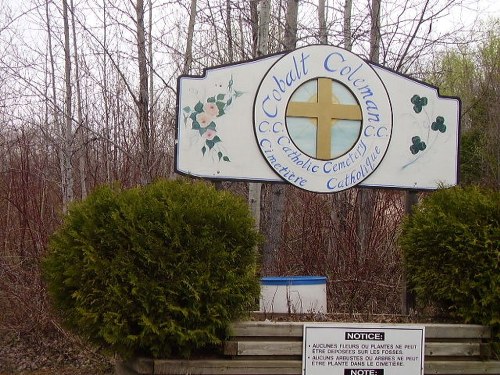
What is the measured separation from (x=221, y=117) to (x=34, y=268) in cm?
374

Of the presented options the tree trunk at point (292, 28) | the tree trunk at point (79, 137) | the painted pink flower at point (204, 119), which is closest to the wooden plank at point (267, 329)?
the painted pink flower at point (204, 119)

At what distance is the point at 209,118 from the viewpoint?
577 cm

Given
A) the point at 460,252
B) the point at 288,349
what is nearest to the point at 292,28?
the point at 460,252

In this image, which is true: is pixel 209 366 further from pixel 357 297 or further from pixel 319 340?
pixel 357 297

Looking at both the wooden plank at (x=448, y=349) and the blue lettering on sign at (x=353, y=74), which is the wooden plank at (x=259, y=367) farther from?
the blue lettering on sign at (x=353, y=74)

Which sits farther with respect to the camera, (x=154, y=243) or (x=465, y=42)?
(x=465, y=42)

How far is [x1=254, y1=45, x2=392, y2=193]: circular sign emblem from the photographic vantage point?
5824mm

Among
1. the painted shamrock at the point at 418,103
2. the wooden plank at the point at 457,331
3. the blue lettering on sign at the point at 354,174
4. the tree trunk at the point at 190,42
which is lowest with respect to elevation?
the wooden plank at the point at 457,331

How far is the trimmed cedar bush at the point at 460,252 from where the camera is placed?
5.07 m

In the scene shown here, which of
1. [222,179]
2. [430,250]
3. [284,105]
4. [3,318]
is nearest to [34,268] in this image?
[3,318]

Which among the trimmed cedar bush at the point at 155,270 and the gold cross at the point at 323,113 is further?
the gold cross at the point at 323,113

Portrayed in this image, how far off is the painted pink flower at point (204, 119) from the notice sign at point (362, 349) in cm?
187

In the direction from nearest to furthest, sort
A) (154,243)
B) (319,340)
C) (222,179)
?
(154,243), (319,340), (222,179)

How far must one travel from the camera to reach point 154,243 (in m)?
4.69
